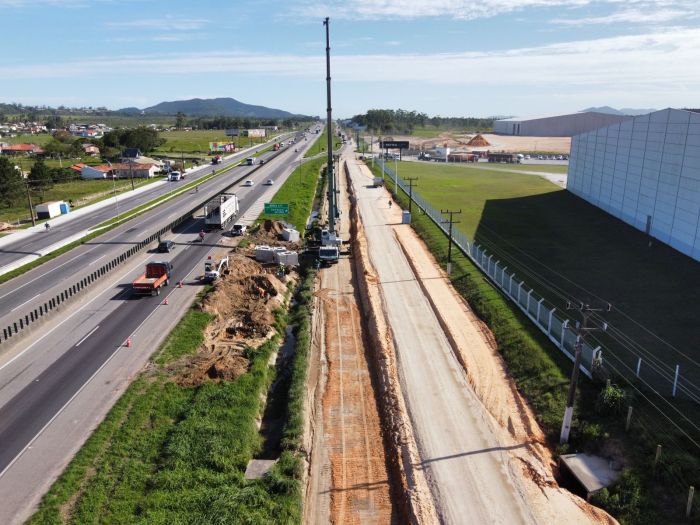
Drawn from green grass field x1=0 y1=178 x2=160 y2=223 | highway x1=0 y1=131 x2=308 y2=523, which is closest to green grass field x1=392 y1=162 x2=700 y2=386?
highway x1=0 y1=131 x2=308 y2=523

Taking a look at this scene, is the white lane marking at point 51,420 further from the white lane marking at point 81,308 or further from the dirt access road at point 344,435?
the dirt access road at point 344,435

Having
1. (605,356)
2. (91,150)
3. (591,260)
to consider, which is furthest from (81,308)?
(91,150)

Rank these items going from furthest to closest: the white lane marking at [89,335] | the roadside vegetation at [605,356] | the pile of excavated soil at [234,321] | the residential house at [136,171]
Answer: the residential house at [136,171], the white lane marking at [89,335], the pile of excavated soil at [234,321], the roadside vegetation at [605,356]

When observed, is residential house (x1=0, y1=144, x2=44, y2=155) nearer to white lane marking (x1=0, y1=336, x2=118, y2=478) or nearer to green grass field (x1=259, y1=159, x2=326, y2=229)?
green grass field (x1=259, y1=159, x2=326, y2=229)

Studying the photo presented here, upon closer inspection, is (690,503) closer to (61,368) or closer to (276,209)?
(61,368)

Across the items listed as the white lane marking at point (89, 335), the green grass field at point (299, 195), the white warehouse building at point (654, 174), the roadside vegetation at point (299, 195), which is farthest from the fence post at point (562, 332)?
the green grass field at point (299, 195)

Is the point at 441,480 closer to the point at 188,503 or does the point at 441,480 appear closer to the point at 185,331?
the point at 188,503
